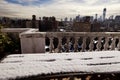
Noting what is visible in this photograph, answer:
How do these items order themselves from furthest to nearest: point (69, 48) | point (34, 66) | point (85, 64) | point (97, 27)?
point (97, 27) < point (69, 48) < point (85, 64) < point (34, 66)

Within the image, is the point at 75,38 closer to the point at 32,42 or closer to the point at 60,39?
the point at 60,39

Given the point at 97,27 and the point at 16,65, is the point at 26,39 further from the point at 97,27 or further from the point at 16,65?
the point at 97,27

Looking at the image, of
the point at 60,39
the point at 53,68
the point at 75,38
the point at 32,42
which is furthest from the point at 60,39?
the point at 53,68

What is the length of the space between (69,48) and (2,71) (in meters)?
2.25

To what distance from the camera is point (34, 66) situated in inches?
58.1

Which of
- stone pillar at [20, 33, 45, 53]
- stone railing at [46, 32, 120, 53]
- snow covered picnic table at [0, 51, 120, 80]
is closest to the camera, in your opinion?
snow covered picnic table at [0, 51, 120, 80]

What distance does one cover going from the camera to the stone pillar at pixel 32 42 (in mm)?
3031

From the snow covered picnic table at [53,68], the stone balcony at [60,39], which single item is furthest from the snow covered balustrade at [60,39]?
the snow covered picnic table at [53,68]

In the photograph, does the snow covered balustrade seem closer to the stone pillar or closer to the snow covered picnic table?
the stone pillar

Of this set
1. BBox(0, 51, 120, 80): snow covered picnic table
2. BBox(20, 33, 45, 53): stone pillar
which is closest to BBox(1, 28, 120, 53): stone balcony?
BBox(20, 33, 45, 53): stone pillar

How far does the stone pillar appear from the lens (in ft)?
9.95

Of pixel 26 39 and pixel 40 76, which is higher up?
pixel 26 39

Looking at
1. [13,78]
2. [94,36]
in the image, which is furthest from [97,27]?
[13,78]

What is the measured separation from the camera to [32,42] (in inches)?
121
